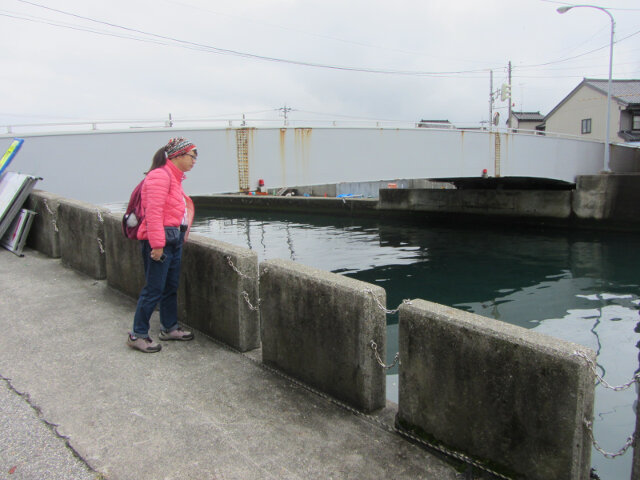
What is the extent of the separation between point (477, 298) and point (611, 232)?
15.3m

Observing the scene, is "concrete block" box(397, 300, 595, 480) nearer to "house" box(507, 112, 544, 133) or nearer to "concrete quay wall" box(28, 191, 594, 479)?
"concrete quay wall" box(28, 191, 594, 479)

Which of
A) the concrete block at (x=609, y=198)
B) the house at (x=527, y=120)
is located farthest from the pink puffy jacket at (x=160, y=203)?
the house at (x=527, y=120)

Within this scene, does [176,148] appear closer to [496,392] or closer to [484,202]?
[496,392]

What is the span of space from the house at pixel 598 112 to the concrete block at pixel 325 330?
4393 centimetres

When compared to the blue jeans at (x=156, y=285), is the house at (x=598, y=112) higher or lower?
higher

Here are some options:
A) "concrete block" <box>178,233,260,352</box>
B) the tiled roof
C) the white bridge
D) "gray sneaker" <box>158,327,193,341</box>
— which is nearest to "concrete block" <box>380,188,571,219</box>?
the white bridge

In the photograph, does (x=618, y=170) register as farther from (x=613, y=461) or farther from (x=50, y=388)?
(x=50, y=388)

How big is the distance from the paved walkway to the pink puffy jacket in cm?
109

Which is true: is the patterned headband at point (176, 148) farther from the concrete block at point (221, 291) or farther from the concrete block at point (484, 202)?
the concrete block at point (484, 202)

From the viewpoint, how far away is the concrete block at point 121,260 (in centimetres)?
558

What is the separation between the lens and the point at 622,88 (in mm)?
45969

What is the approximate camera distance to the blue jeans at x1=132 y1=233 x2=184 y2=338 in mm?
4184

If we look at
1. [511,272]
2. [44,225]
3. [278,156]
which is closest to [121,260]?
[44,225]

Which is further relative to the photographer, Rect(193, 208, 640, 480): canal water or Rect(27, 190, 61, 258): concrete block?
Rect(193, 208, 640, 480): canal water
